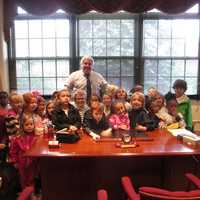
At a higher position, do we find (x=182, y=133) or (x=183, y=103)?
(x=183, y=103)

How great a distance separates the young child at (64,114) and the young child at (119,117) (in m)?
0.36

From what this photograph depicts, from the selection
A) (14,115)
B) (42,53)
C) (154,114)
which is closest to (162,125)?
(154,114)

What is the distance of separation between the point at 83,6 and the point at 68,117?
2016 mm

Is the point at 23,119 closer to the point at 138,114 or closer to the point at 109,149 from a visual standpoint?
the point at 109,149

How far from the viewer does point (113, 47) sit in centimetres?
508

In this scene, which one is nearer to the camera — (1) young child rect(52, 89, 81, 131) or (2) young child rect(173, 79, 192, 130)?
(1) young child rect(52, 89, 81, 131)

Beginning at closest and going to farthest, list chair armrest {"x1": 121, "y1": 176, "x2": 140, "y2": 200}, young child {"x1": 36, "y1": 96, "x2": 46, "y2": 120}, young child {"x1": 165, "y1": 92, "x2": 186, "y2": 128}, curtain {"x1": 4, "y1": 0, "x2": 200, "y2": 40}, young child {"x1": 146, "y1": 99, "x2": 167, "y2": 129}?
chair armrest {"x1": 121, "y1": 176, "x2": 140, "y2": 200} < young child {"x1": 146, "y1": 99, "x2": 167, "y2": 129} < young child {"x1": 36, "y1": 96, "x2": 46, "y2": 120} < young child {"x1": 165, "y1": 92, "x2": 186, "y2": 128} < curtain {"x1": 4, "y1": 0, "x2": 200, "y2": 40}

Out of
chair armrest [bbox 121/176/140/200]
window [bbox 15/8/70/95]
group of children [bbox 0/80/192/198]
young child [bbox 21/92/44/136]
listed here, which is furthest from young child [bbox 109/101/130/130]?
window [bbox 15/8/70/95]

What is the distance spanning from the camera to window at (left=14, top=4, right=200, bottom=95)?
4.97m

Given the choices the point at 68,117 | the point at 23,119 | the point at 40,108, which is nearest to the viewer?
the point at 23,119

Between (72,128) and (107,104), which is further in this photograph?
(107,104)

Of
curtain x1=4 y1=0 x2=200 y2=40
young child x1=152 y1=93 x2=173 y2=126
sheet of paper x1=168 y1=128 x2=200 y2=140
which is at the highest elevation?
curtain x1=4 y1=0 x2=200 y2=40

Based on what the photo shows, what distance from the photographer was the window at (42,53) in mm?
4957

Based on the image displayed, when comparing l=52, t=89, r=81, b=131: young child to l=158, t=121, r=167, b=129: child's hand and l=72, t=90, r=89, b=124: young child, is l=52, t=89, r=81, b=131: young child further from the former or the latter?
l=158, t=121, r=167, b=129: child's hand
